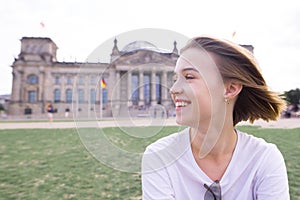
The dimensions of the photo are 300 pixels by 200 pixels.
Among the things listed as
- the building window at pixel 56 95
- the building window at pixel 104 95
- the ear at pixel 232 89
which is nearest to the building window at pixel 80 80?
the building window at pixel 104 95

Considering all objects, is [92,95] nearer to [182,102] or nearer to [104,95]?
[104,95]

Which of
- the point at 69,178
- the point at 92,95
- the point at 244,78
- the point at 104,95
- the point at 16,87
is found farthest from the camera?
the point at 16,87

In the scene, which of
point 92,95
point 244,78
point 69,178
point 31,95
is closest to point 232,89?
point 244,78

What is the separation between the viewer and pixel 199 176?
1051 mm

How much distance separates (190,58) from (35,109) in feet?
160

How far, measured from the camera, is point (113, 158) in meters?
1.02

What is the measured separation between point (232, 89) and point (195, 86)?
0.82 ft

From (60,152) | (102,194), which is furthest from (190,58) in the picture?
(60,152)

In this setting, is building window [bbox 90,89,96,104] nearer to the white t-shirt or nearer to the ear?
the white t-shirt

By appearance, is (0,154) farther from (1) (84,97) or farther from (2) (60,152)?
(1) (84,97)

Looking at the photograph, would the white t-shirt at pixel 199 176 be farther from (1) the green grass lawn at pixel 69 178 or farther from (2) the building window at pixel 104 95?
(1) the green grass lawn at pixel 69 178

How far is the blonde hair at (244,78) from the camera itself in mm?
1053

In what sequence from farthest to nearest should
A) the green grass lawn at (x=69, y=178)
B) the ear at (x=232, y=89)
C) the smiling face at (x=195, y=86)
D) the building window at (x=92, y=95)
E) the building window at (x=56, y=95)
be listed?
the building window at (x=56, y=95)
the green grass lawn at (x=69, y=178)
the building window at (x=92, y=95)
the ear at (x=232, y=89)
the smiling face at (x=195, y=86)

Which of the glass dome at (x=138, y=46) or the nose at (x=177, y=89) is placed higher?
the glass dome at (x=138, y=46)
